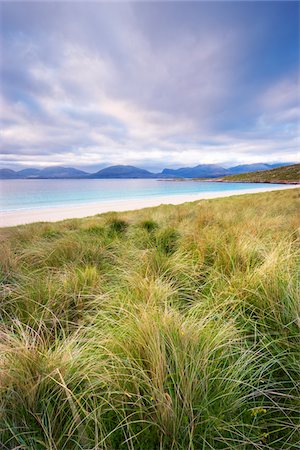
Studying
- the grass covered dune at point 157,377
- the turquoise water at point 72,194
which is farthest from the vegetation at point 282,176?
the grass covered dune at point 157,377

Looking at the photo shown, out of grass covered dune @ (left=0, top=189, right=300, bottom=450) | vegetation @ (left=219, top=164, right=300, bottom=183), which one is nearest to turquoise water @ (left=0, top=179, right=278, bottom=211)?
vegetation @ (left=219, top=164, right=300, bottom=183)

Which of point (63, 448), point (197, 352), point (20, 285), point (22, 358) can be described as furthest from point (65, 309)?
point (197, 352)

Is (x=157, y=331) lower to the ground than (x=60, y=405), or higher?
higher

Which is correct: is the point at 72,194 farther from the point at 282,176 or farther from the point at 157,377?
the point at 282,176

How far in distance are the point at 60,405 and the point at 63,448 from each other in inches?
6.4

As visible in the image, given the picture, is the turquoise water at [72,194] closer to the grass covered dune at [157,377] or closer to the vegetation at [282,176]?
the vegetation at [282,176]

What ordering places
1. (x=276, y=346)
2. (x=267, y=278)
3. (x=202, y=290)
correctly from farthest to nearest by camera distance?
(x=202, y=290)
(x=267, y=278)
(x=276, y=346)

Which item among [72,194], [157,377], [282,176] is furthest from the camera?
[282,176]

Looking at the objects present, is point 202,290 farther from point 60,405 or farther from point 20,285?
point 20,285

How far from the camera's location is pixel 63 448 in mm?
846

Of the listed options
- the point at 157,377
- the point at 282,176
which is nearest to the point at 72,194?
the point at 157,377

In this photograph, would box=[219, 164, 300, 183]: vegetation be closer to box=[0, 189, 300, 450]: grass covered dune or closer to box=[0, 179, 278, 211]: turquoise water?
box=[0, 179, 278, 211]: turquoise water

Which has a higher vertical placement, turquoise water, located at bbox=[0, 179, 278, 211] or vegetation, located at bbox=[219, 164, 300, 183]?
vegetation, located at bbox=[219, 164, 300, 183]

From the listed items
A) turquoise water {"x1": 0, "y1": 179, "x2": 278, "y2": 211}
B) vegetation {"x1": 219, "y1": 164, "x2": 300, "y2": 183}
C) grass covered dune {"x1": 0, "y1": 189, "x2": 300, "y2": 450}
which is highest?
vegetation {"x1": 219, "y1": 164, "x2": 300, "y2": 183}
